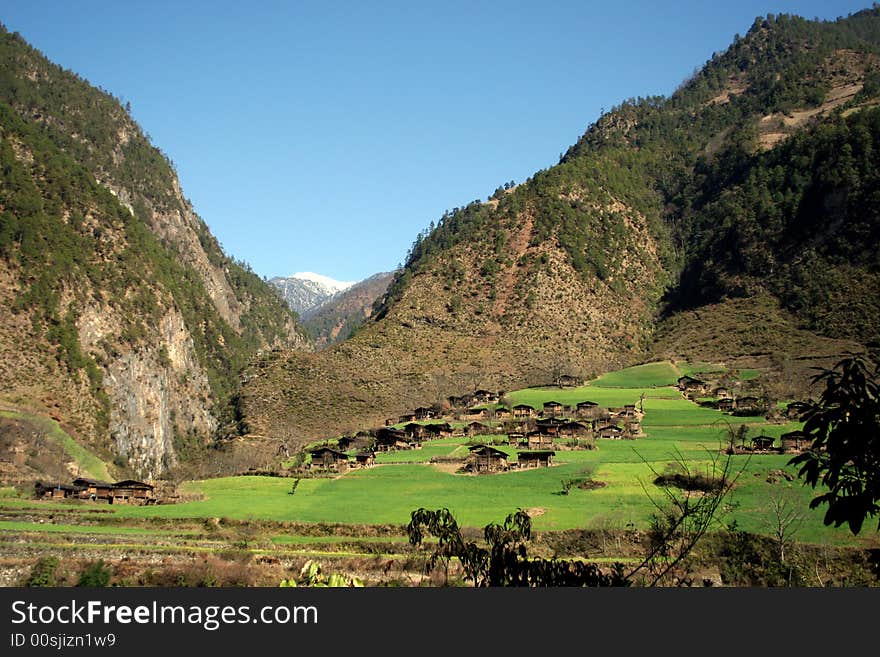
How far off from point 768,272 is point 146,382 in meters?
106

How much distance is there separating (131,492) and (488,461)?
28.7 m

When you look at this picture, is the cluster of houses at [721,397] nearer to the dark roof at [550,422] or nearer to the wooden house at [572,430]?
the wooden house at [572,430]

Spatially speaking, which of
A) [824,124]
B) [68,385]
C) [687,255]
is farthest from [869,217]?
[68,385]

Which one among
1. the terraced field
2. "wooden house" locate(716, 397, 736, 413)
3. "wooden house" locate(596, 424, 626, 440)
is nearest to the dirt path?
"wooden house" locate(716, 397, 736, 413)

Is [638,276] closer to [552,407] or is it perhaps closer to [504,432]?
[552,407]

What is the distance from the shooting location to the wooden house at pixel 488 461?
6869 centimetres

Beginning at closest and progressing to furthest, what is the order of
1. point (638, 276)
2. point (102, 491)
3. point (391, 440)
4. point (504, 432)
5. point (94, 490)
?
point (94, 490) < point (102, 491) < point (391, 440) < point (504, 432) < point (638, 276)

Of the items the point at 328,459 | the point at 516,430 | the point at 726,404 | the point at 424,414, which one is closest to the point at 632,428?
the point at 516,430

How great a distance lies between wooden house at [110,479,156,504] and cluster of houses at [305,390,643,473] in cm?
1695

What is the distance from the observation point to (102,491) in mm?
63156

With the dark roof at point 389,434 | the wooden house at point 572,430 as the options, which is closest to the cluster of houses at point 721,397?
the wooden house at point 572,430

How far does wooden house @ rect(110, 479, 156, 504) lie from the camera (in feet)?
204

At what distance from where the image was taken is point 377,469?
7231cm

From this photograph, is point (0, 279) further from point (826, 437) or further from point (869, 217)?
point (869, 217)
